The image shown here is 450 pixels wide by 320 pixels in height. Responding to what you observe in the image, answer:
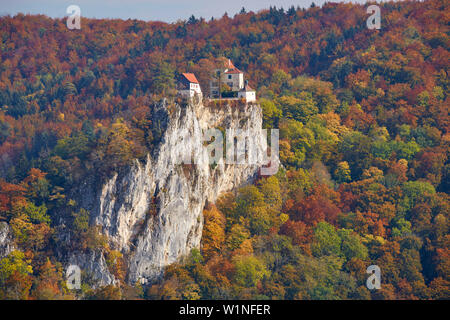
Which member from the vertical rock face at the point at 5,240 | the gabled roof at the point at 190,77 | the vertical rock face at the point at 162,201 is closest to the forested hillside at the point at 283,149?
the vertical rock face at the point at 5,240

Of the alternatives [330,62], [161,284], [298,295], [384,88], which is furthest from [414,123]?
[161,284]

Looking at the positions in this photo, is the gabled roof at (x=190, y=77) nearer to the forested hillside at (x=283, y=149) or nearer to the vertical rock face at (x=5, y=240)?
the forested hillside at (x=283, y=149)

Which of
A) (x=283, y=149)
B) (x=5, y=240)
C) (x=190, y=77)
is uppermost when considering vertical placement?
(x=190, y=77)

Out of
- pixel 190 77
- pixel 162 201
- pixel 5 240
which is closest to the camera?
pixel 5 240

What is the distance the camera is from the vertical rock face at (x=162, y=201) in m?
56.2

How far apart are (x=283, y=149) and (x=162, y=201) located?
44.2 ft

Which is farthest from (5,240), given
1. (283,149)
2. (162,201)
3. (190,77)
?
(283,149)

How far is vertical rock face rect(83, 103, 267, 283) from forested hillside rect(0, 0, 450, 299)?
3.70ft

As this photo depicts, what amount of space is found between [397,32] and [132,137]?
42718 mm

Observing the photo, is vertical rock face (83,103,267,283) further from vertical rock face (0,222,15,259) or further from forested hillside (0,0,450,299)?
vertical rock face (0,222,15,259)

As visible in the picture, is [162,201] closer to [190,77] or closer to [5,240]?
[190,77]

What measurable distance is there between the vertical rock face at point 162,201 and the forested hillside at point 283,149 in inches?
44.4

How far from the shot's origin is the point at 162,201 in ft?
188

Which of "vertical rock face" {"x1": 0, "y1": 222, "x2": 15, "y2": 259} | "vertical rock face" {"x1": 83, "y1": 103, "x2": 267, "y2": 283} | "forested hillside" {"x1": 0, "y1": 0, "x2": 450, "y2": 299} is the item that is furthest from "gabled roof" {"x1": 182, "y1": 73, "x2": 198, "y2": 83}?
"vertical rock face" {"x1": 0, "y1": 222, "x2": 15, "y2": 259}
